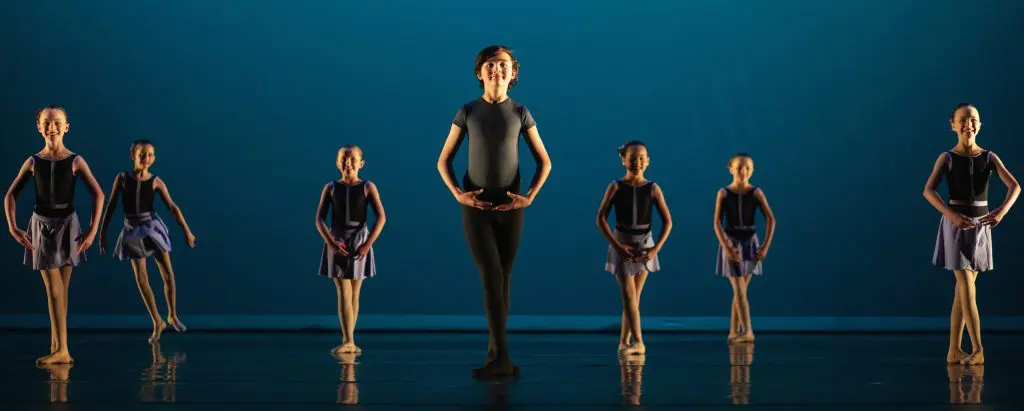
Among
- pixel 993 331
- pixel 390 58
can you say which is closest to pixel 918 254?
pixel 993 331

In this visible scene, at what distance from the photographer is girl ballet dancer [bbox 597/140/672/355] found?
6.32 meters

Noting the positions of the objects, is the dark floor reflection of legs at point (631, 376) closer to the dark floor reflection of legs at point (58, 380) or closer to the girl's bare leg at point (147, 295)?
the dark floor reflection of legs at point (58, 380)

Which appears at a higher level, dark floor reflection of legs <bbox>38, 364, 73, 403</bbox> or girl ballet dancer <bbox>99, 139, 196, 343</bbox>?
girl ballet dancer <bbox>99, 139, 196, 343</bbox>

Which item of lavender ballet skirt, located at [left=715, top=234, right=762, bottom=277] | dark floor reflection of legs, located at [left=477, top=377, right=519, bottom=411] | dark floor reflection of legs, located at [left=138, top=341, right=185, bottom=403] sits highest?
lavender ballet skirt, located at [left=715, top=234, right=762, bottom=277]

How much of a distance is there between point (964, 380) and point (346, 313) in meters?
3.40

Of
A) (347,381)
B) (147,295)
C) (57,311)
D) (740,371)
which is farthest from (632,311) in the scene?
(147,295)

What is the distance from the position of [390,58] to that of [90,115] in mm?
2435

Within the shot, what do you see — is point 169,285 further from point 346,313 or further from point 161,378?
point 161,378

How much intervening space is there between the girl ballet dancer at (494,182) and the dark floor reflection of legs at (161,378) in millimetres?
1272

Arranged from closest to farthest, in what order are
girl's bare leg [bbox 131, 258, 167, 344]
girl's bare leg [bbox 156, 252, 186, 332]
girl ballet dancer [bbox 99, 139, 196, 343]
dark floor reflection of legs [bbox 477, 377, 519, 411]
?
dark floor reflection of legs [bbox 477, 377, 519, 411] → girl's bare leg [bbox 131, 258, 167, 344] → girl ballet dancer [bbox 99, 139, 196, 343] → girl's bare leg [bbox 156, 252, 186, 332]

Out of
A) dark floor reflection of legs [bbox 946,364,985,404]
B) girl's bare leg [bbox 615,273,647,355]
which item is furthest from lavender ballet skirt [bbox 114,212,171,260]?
dark floor reflection of legs [bbox 946,364,985,404]

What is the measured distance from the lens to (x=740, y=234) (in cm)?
770

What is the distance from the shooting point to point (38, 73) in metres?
9.12

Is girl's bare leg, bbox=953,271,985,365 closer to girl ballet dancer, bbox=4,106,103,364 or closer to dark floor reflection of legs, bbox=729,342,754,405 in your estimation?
dark floor reflection of legs, bbox=729,342,754,405
